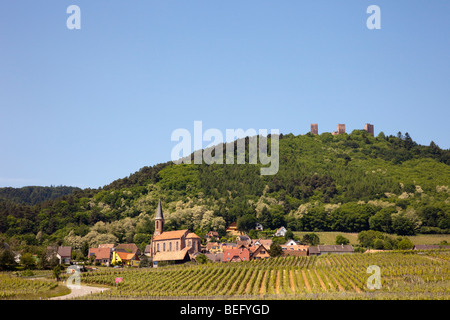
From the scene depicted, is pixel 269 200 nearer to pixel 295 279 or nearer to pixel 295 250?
pixel 295 250

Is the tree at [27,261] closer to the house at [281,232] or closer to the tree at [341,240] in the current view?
the tree at [341,240]

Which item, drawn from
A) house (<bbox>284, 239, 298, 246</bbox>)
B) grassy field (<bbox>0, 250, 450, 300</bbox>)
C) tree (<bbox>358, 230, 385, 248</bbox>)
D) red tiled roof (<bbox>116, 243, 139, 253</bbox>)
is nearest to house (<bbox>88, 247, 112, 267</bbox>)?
red tiled roof (<bbox>116, 243, 139, 253</bbox>)

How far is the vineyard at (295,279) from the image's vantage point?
40.1 meters

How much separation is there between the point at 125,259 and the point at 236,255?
61.8ft

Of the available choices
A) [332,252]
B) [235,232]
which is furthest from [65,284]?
[235,232]

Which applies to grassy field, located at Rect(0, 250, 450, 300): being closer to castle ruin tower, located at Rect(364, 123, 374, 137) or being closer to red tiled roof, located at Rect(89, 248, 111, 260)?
red tiled roof, located at Rect(89, 248, 111, 260)

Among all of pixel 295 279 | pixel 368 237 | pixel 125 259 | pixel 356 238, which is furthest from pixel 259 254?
pixel 356 238

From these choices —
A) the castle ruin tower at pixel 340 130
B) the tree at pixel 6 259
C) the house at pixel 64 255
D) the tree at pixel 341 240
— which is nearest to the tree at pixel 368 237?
the tree at pixel 341 240

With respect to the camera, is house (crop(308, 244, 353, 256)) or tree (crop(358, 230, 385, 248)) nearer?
house (crop(308, 244, 353, 256))

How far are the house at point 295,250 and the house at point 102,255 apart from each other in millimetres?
26724

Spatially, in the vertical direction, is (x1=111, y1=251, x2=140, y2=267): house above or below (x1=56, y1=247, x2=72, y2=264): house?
below

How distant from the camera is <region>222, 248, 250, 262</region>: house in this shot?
71319 millimetres

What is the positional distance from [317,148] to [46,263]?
11500 centimetres

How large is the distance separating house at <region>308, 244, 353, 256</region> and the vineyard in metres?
12.8
